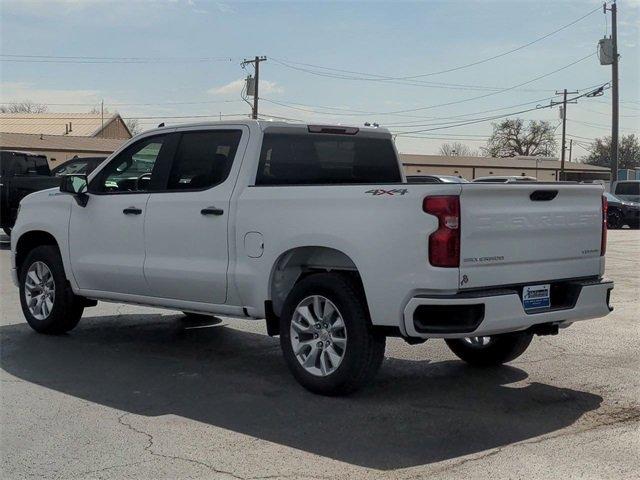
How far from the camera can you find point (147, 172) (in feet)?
25.0

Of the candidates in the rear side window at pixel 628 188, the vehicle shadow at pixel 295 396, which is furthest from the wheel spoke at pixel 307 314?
the rear side window at pixel 628 188

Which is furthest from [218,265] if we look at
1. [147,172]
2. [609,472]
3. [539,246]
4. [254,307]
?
[609,472]

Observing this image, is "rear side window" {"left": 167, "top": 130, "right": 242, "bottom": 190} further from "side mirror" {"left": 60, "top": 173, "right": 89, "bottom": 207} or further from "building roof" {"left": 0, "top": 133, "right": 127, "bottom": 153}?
"building roof" {"left": 0, "top": 133, "right": 127, "bottom": 153}

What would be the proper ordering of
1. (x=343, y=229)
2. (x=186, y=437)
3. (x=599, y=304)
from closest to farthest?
(x=186, y=437) → (x=343, y=229) → (x=599, y=304)

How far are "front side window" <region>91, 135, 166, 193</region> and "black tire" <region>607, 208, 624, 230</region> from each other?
963 inches

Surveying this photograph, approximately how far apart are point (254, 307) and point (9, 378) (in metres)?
2.03

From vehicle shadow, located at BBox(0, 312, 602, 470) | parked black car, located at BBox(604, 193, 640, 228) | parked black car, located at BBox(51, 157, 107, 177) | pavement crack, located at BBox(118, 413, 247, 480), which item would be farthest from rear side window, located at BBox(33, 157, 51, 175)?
parked black car, located at BBox(604, 193, 640, 228)

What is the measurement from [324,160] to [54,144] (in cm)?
5586

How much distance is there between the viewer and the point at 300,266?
654 centimetres

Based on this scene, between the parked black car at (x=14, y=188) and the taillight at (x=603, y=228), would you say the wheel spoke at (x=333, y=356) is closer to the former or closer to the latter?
the taillight at (x=603, y=228)

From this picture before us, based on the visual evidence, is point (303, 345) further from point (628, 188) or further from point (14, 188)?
point (628, 188)

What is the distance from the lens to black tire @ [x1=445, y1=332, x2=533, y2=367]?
6.99m

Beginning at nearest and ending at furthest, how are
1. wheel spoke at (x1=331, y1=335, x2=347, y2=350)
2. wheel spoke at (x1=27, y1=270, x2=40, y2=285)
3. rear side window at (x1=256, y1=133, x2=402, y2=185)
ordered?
wheel spoke at (x1=331, y1=335, x2=347, y2=350), rear side window at (x1=256, y1=133, x2=402, y2=185), wheel spoke at (x1=27, y1=270, x2=40, y2=285)

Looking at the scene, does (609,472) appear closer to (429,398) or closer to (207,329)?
(429,398)
